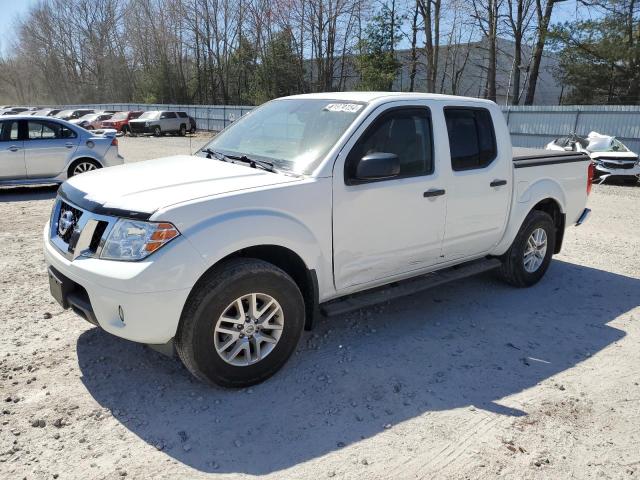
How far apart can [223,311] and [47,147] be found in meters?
8.86

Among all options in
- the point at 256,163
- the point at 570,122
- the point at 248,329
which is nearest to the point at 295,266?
the point at 248,329

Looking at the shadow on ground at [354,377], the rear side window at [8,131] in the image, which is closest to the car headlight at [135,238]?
the shadow on ground at [354,377]

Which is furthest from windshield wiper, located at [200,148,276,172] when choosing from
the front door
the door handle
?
the door handle

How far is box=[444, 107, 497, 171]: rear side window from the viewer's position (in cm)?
451

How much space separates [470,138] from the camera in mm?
4676

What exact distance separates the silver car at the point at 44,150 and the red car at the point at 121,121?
23.8 metres

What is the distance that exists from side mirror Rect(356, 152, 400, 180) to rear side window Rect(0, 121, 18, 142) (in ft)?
29.6

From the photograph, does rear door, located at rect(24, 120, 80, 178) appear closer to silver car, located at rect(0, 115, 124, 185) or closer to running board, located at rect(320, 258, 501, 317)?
silver car, located at rect(0, 115, 124, 185)

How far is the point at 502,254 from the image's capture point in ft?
17.5

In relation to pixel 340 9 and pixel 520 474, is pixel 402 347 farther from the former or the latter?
pixel 340 9

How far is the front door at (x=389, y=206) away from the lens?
3.79 m

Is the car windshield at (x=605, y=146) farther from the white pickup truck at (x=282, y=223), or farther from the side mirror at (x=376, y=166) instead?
the side mirror at (x=376, y=166)

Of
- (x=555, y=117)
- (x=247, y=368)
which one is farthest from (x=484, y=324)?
(x=555, y=117)

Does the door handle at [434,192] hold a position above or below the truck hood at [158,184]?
→ below
